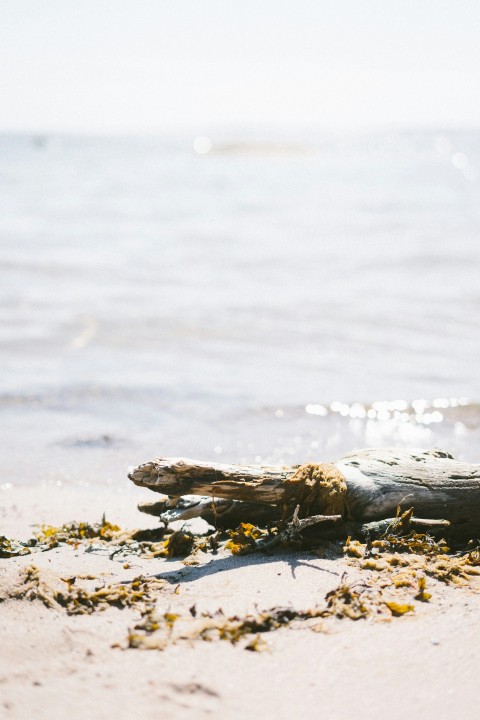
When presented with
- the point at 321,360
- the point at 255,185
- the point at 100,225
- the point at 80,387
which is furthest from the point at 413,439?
the point at 255,185

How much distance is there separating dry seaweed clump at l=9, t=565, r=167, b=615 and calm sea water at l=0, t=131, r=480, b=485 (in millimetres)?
2405

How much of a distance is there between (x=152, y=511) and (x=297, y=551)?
2.88 ft

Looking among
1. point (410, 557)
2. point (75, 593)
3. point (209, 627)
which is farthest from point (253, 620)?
point (410, 557)

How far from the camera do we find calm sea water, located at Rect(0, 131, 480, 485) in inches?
264

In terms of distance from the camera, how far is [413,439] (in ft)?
22.5

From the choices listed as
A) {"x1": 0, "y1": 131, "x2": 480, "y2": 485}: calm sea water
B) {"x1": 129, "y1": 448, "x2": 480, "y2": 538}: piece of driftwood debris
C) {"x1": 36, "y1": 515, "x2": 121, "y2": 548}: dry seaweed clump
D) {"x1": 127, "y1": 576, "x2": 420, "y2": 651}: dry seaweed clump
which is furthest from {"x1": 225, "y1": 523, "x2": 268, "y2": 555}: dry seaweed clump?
{"x1": 0, "y1": 131, "x2": 480, "y2": 485}: calm sea water

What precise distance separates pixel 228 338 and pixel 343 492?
606 cm

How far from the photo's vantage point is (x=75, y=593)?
10.6ft

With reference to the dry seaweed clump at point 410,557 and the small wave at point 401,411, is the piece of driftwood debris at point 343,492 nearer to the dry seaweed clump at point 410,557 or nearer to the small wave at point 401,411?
the dry seaweed clump at point 410,557

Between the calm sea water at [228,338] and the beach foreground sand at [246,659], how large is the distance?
2603mm

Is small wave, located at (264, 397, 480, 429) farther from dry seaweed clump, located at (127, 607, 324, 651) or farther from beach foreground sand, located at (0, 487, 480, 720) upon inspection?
dry seaweed clump, located at (127, 607, 324, 651)

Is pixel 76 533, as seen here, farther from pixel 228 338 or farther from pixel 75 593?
pixel 228 338

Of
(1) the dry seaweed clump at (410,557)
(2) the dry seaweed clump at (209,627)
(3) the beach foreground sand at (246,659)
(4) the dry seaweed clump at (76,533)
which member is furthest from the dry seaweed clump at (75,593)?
(1) the dry seaweed clump at (410,557)

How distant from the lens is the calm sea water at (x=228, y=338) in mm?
6715
